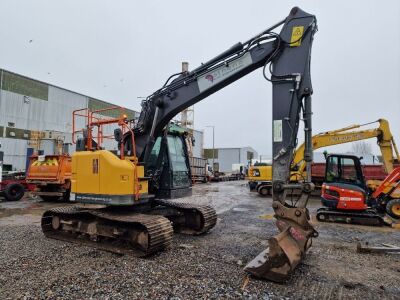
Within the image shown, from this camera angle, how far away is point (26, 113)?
29.6 m

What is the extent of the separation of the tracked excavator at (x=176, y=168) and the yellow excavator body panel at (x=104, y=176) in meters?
0.02

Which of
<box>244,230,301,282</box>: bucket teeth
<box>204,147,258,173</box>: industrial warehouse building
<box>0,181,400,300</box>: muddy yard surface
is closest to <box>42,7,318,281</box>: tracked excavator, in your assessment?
<box>244,230,301,282</box>: bucket teeth

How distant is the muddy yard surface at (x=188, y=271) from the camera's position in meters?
4.49

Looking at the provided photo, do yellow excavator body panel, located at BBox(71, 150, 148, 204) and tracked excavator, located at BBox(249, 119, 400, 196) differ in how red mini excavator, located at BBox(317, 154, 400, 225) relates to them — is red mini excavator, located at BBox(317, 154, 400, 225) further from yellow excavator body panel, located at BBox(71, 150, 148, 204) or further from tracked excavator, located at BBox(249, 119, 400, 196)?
yellow excavator body panel, located at BBox(71, 150, 148, 204)

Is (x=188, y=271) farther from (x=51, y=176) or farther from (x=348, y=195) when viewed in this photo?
(x=51, y=176)

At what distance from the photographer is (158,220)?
6.48 m

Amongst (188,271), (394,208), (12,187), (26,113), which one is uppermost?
(26,113)

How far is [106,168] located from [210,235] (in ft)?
10.4

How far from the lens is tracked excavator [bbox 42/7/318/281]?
521cm

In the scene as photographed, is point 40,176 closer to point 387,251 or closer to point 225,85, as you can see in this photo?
point 225,85

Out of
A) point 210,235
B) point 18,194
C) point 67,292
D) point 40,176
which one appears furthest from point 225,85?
point 18,194

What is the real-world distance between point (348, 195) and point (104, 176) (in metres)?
7.81

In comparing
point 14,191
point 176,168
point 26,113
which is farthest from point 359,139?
point 26,113

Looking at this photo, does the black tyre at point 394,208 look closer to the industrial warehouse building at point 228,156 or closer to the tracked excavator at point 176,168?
the tracked excavator at point 176,168
